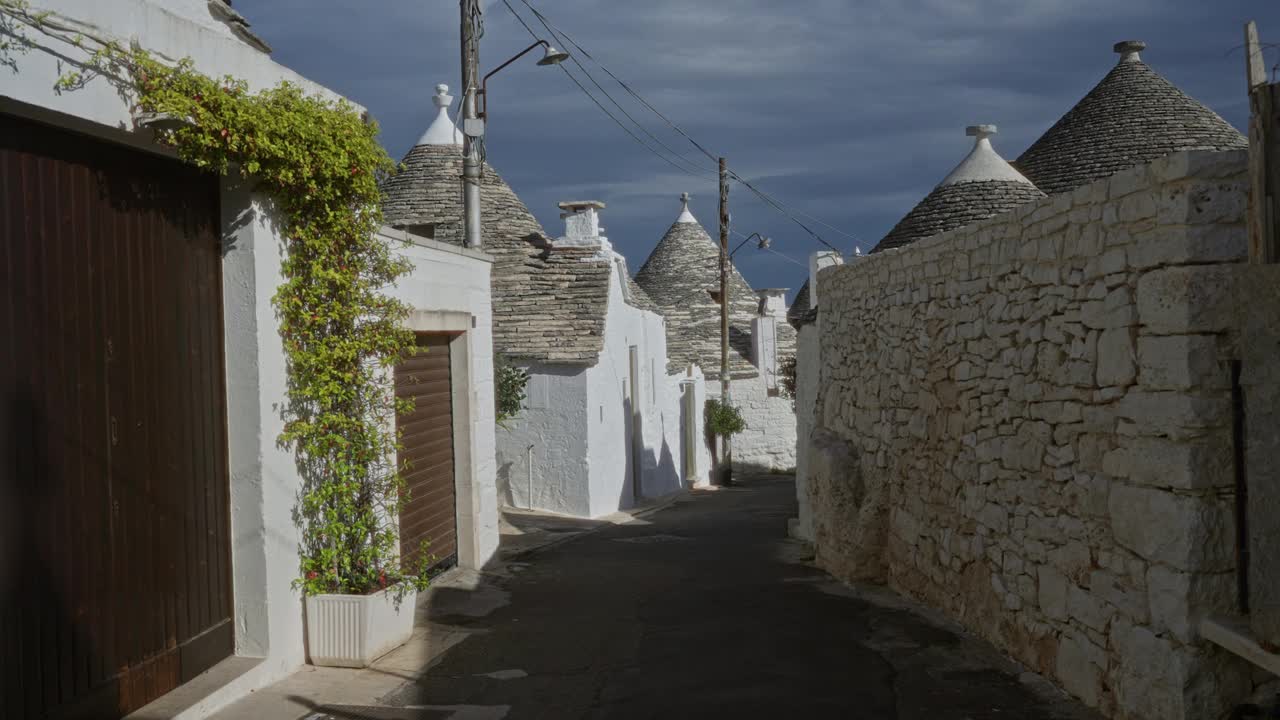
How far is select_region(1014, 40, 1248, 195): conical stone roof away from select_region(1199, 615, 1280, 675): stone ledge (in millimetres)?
10528

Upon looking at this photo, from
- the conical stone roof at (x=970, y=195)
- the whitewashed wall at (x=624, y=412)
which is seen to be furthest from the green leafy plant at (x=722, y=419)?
the conical stone roof at (x=970, y=195)

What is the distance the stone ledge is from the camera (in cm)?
392

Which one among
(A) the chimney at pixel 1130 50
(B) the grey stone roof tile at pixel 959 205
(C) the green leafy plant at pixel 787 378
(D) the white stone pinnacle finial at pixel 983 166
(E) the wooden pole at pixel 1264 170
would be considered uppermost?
(A) the chimney at pixel 1130 50

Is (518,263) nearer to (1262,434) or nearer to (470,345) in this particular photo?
(470,345)

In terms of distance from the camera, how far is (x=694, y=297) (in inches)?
1335

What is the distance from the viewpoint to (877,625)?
7477mm

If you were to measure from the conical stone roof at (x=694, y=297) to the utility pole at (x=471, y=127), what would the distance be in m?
18.8

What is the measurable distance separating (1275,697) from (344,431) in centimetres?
500

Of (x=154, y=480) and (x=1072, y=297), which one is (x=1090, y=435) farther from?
(x=154, y=480)

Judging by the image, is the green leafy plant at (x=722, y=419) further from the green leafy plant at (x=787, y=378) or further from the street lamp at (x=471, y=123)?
the street lamp at (x=471, y=123)

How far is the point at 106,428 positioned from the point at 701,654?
3.73 meters

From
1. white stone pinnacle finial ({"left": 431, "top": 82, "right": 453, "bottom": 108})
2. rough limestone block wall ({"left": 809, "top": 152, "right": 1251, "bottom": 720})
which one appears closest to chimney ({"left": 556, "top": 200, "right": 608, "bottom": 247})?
white stone pinnacle finial ({"left": 431, "top": 82, "right": 453, "bottom": 108})

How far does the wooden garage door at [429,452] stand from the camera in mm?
8602

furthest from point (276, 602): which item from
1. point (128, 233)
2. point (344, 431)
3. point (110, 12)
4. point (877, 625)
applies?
point (877, 625)
